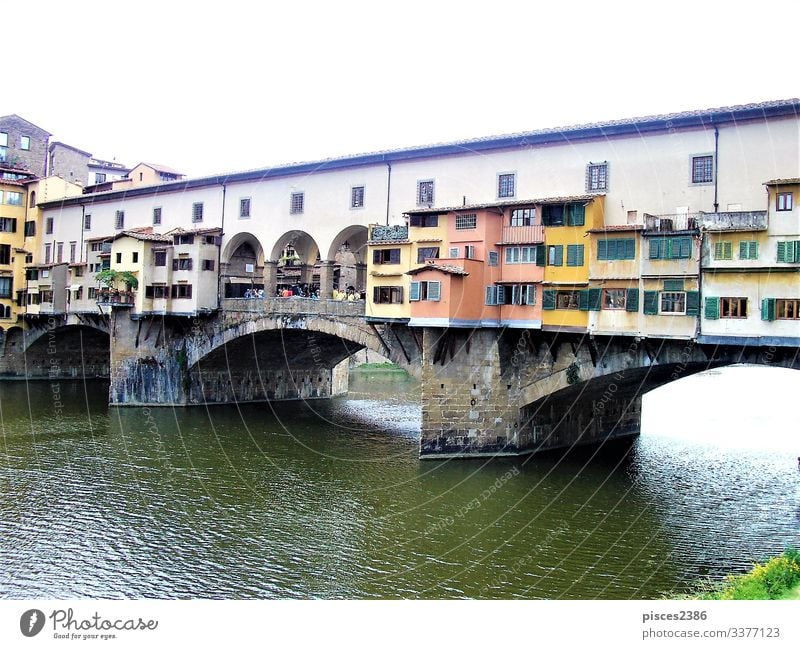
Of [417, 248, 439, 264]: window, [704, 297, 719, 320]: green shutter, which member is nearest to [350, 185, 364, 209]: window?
[417, 248, 439, 264]: window

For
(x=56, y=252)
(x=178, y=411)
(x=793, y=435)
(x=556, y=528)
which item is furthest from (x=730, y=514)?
(x=56, y=252)

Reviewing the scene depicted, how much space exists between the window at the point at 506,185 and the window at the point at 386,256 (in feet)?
16.8

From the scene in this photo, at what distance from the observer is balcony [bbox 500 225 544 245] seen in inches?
1278

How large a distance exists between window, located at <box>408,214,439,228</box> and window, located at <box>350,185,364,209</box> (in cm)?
528

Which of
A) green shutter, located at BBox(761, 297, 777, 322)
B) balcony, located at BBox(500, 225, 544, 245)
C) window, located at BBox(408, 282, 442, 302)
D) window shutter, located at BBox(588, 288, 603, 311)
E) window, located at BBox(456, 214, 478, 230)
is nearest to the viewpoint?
green shutter, located at BBox(761, 297, 777, 322)

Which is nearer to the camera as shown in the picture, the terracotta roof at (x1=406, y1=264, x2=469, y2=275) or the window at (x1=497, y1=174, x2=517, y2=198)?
the terracotta roof at (x1=406, y1=264, x2=469, y2=275)

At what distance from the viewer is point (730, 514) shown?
90.7ft

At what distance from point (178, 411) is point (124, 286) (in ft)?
26.8

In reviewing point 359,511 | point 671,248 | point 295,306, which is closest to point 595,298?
point 671,248

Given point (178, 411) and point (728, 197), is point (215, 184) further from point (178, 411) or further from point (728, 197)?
point (728, 197)

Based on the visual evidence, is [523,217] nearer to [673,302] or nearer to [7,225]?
[673,302]

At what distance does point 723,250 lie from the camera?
2752 cm

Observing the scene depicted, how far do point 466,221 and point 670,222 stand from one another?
8.31 metres

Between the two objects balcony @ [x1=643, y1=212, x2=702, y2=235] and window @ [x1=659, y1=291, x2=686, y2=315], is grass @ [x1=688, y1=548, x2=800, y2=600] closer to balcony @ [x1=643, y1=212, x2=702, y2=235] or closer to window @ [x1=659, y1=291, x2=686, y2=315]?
window @ [x1=659, y1=291, x2=686, y2=315]
